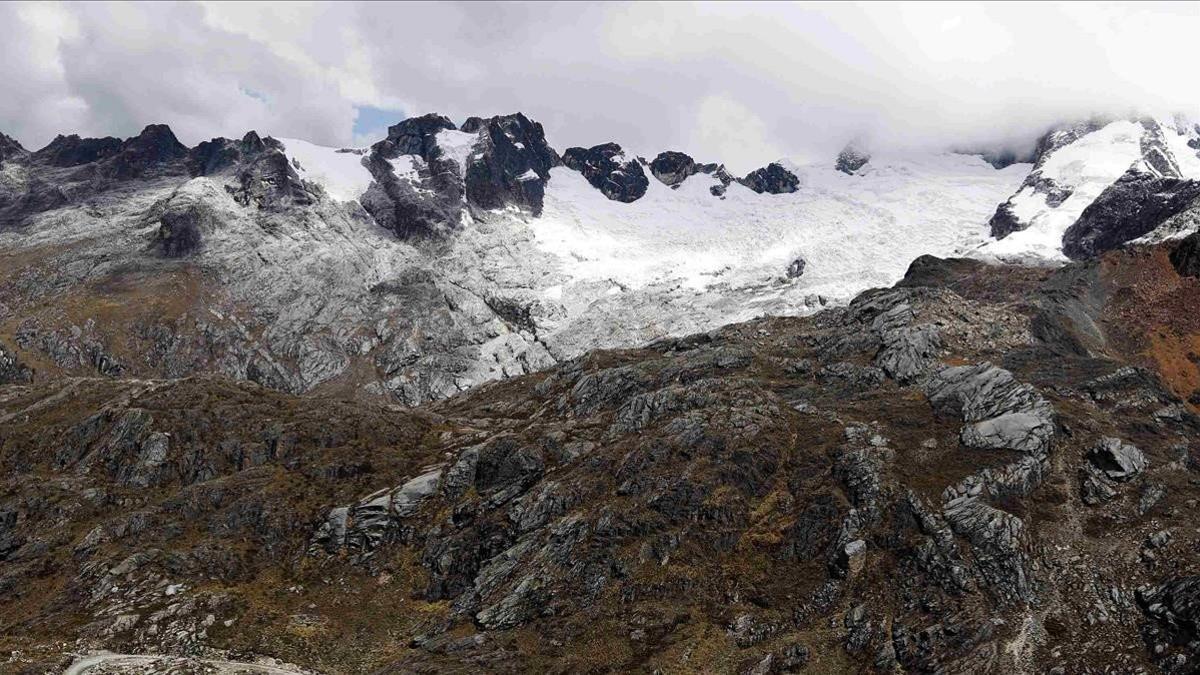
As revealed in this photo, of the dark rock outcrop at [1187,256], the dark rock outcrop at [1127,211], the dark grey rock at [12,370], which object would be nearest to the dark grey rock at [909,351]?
the dark rock outcrop at [1187,256]

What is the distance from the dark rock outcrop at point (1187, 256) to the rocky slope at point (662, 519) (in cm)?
3551

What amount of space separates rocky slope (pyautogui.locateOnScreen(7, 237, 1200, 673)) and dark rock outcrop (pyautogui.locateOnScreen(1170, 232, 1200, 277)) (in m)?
35.5

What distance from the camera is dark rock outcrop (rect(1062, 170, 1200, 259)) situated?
17262 centimetres

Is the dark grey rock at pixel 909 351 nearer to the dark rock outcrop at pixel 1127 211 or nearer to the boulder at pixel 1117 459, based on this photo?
the boulder at pixel 1117 459

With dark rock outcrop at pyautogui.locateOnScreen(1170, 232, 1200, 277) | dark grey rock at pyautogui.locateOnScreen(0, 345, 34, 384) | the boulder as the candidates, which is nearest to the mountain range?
the boulder

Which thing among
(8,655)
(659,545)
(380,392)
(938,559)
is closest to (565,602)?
(659,545)

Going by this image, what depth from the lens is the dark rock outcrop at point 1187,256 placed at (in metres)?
113

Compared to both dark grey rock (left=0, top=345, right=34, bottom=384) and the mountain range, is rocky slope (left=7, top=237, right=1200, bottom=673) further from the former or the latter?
dark grey rock (left=0, top=345, right=34, bottom=384)

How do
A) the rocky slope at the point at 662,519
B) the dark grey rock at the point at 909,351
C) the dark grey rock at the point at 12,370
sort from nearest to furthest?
1. the rocky slope at the point at 662,519
2. the dark grey rock at the point at 909,351
3. the dark grey rock at the point at 12,370

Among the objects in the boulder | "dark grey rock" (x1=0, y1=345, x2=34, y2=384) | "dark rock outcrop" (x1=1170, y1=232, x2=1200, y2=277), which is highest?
"dark grey rock" (x1=0, y1=345, x2=34, y2=384)

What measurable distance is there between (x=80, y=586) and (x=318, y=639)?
21463 mm

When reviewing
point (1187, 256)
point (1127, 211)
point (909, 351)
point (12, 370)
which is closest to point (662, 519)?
point (909, 351)

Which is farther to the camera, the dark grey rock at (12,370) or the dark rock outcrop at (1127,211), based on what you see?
the dark rock outcrop at (1127,211)

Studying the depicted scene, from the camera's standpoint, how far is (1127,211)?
18575 centimetres
